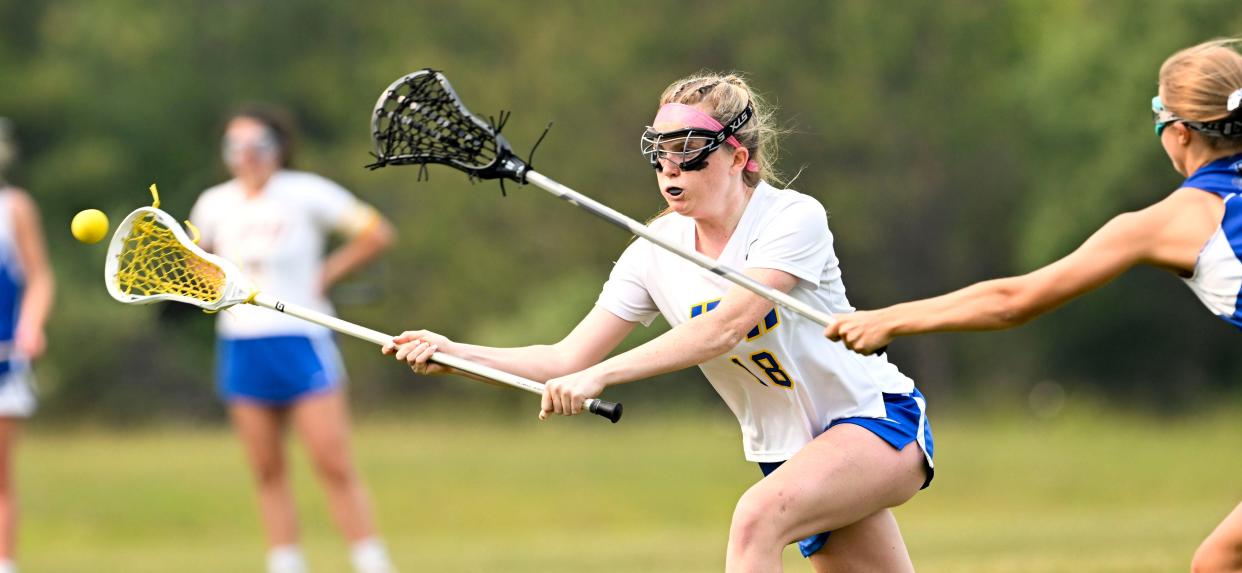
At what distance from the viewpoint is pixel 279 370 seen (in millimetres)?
9195

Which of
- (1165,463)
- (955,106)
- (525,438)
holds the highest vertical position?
(955,106)

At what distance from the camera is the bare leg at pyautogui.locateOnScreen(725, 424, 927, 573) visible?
16.3ft

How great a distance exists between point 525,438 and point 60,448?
6.33m

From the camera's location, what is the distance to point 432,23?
38719 millimetres

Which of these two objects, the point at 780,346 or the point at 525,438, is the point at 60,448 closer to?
the point at 525,438

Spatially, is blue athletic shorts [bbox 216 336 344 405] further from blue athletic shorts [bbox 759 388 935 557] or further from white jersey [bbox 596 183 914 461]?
blue athletic shorts [bbox 759 388 935 557]

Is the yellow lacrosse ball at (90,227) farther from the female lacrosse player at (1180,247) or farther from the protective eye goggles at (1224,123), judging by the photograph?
the protective eye goggles at (1224,123)

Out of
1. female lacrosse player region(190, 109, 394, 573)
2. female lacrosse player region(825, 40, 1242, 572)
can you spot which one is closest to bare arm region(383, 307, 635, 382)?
female lacrosse player region(825, 40, 1242, 572)

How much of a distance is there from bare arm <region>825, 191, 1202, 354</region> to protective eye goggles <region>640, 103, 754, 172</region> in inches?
27.7

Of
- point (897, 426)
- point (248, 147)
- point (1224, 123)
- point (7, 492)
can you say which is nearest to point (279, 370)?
point (248, 147)

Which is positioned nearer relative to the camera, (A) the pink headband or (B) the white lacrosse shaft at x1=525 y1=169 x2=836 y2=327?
(B) the white lacrosse shaft at x1=525 y1=169 x2=836 y2=327

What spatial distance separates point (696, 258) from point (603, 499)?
1244 centimetres

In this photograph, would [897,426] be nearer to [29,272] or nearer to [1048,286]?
[1048,286]

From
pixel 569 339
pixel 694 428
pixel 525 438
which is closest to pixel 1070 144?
pixel 694 428
